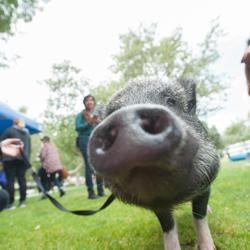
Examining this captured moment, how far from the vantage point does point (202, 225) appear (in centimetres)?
266

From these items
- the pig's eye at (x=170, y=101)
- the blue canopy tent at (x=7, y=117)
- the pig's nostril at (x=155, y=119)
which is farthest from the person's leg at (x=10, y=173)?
the pig's nostril at (x=155, y=119)

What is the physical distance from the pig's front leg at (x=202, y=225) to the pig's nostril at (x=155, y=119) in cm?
141

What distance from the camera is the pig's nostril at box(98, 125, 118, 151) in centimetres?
141

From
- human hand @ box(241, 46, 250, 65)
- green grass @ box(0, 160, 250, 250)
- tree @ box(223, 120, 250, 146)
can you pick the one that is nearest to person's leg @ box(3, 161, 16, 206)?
green grass @ box(0, 160, 250, 250)

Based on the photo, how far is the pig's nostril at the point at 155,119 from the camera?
1361 millimetres

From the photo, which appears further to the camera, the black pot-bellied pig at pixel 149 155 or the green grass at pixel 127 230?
the green grass at pixel 127 230

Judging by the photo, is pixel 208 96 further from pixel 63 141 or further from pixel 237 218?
pixel 237 218

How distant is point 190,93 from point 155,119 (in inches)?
54.5

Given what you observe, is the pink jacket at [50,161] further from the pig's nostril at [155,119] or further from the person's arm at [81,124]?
the pig's nostril at [155,119]

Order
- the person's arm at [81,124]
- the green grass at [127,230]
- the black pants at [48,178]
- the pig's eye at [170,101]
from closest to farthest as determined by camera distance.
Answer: the pig's eye at [170,101], the green grass at [127,230], the person's arm at [81,124], the black pants at [48,178]

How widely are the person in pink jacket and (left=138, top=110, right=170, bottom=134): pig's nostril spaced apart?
991 cm

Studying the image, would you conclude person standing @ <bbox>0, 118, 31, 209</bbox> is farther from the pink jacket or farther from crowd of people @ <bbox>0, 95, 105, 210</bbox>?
the pink jacket

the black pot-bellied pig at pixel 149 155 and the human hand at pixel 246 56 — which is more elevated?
the human hand at pixel 246 56

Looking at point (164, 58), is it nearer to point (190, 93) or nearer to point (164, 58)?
point (164, 58)
